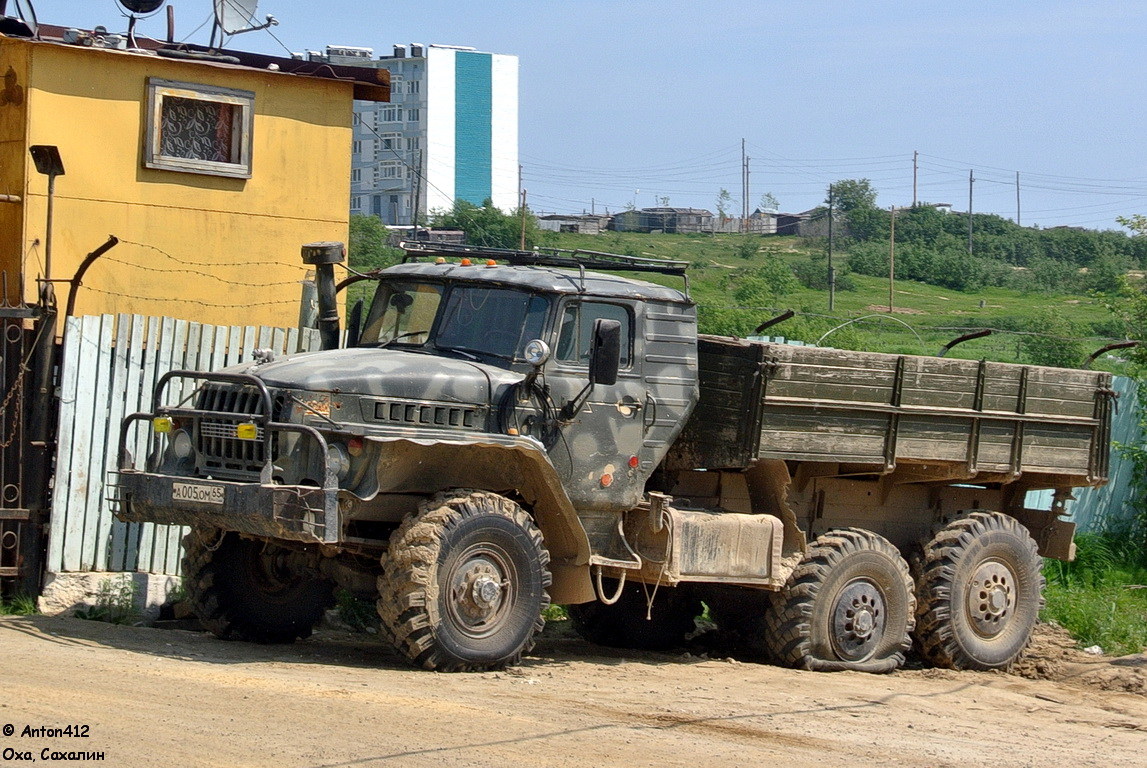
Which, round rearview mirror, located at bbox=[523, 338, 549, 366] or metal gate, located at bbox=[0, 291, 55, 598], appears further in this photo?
metal gate, located at bbox=[0, 291, 55, 598]

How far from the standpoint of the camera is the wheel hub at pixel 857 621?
10922 mm

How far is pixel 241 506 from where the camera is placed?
27.6 feet

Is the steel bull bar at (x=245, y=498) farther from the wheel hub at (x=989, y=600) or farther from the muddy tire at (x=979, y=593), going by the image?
the wheel hub at (x=989, y=600)

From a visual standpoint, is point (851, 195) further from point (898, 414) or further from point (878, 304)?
point (898, 414)

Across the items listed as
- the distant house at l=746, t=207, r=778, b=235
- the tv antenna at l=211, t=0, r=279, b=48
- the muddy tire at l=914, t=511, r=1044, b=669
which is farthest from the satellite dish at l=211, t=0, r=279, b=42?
the distant house at l=746, t=207, r=778, b=235

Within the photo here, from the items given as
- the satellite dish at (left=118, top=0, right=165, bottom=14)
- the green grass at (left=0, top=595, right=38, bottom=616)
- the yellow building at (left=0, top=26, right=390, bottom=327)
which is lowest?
the green grass at (left=0, top=595, right=38, bottom=616)

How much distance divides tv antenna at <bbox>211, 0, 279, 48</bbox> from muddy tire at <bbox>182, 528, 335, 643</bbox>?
22.3 feet

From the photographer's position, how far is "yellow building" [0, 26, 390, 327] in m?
13.2

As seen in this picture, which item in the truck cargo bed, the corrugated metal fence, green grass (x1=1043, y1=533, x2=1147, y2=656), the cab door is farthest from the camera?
green grass (x1=1043, y1=533, x2=1147, y2=656)

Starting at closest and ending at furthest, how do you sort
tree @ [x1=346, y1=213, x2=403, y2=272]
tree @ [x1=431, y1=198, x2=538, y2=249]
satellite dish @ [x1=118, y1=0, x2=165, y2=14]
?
satellite dish @ [x1=118, y1=0, x2=165, y2=14] → tree @ [x1=346, y1=213, x2=403, y2=272] → tree @ [x1=431, y1=198, x2=538, y2=249]

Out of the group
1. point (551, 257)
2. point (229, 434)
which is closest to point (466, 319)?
point (551, 257)

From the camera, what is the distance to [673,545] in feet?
33.2

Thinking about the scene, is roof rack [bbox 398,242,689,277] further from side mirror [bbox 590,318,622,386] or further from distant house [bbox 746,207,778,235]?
distant house [bbox 746,207,778,235]

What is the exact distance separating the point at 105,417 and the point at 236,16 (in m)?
5.82
